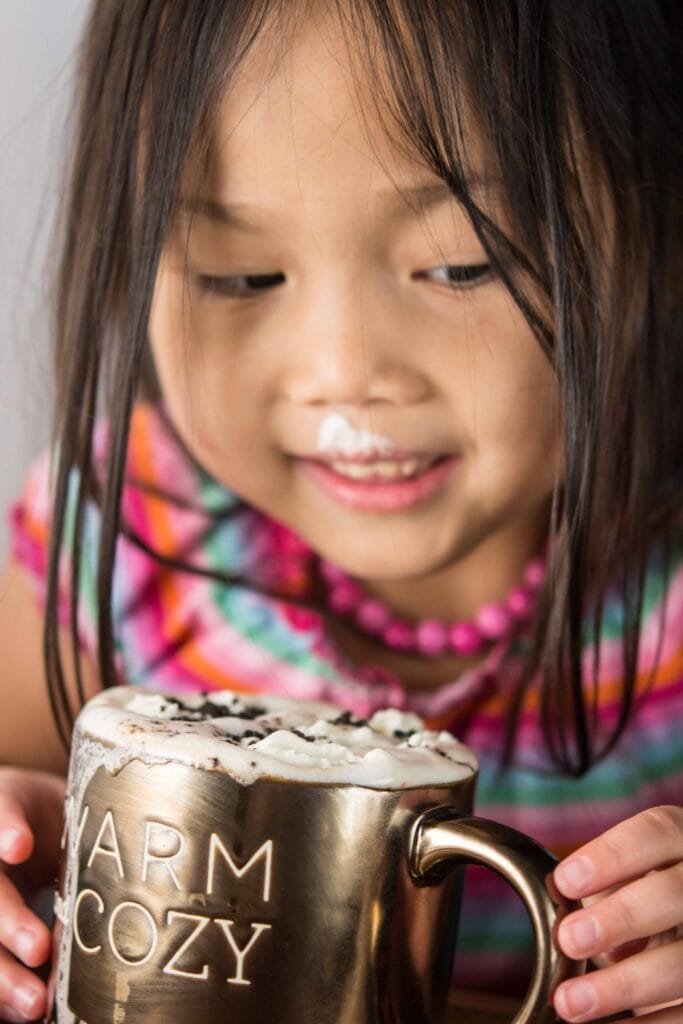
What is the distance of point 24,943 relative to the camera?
1.38 feet

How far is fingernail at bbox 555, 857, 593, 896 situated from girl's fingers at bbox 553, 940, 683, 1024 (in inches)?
1.0

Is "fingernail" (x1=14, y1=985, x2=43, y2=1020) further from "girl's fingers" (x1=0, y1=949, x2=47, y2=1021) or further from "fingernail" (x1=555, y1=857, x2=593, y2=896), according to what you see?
"fingernail" (x1=555, y1=857, x2=593, y2=896)

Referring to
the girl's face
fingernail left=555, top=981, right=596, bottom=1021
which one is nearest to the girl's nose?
the girl's face

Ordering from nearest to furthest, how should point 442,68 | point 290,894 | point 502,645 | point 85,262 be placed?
point 290,894, point 442,68, point 85,262, point 502,645

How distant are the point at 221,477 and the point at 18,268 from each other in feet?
0.51

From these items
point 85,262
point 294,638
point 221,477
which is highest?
point 85,262

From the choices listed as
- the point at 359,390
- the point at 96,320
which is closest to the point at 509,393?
the point at 359,390

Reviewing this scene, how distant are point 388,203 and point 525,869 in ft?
0.87

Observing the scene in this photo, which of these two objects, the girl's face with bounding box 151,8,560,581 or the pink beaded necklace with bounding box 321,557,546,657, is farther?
the pink beaded necklace with bounding box 321,557,546,657

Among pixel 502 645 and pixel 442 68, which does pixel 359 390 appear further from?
pixel 502 645

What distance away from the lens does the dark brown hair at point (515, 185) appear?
0.49 metres

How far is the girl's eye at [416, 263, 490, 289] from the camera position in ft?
1.70

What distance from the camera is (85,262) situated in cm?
59

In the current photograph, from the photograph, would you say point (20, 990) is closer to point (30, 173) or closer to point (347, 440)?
point (347, 440)
